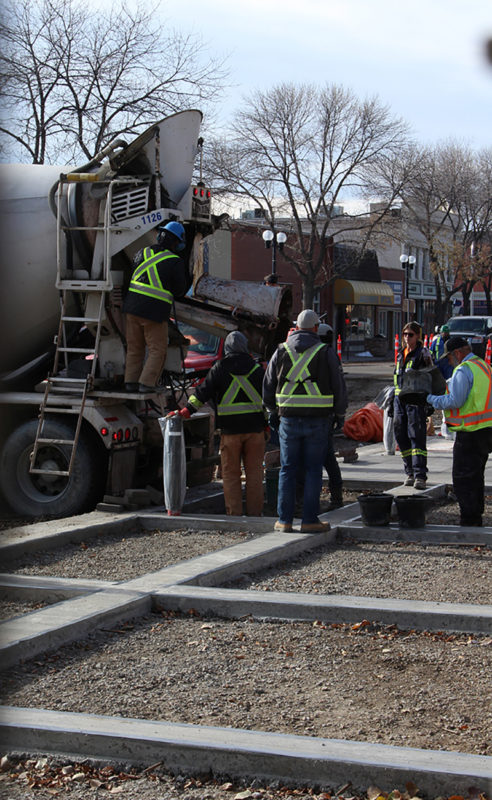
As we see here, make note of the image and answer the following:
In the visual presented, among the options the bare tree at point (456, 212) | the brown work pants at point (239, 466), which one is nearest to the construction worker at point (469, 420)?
the brown work pants at point (239, 466)

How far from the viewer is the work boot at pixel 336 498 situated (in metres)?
10.6

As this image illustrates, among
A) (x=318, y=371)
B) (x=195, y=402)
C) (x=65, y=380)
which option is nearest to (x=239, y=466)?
(x=195, y=402)

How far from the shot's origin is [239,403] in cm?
966

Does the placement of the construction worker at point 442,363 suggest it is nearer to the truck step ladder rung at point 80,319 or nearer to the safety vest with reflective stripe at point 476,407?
the safety vest with reflective stripe at point 476,407

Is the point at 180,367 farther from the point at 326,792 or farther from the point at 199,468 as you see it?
the point at 326,792

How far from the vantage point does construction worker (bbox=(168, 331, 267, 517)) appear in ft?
31.7

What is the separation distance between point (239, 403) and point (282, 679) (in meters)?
4.56

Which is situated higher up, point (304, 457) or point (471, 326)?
point (471, 326)

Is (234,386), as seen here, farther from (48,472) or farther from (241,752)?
(241,752)

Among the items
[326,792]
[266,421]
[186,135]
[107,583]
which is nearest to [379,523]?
[266,421]

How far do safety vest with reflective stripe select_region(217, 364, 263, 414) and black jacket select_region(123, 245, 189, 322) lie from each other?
0.95 metres

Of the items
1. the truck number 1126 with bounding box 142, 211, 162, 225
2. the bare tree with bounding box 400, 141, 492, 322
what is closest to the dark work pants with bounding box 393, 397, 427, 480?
the truck number 1126 with bounding box 142, 211, 162, 225

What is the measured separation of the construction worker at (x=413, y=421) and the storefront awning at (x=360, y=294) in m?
42.2

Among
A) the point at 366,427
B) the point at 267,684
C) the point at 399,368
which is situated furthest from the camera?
the point at 366,427
